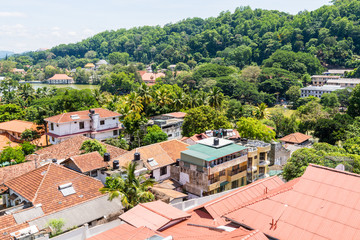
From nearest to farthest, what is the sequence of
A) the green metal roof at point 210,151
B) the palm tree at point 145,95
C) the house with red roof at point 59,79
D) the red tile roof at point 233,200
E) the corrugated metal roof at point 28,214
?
the red tile roof at point 233,200 < the corrugated metal roof at point 28,214 < the green metal roof at point 210,151 < the palm tree at point 145,95 < the house with red roof at point 59,79

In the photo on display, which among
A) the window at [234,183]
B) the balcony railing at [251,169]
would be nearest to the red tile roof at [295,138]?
the balcony railing at [251,169]

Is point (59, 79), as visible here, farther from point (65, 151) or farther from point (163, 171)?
point (163, 171)

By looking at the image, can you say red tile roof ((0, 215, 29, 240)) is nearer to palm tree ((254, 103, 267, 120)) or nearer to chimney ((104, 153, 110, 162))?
chimney ((104, 153, 110, 162))

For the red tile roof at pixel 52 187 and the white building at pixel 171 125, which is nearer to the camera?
the red tile roof at pixel 52 187

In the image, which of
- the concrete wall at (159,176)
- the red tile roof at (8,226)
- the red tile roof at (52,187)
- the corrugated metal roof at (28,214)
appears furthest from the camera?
the concrete wall at (159,176)

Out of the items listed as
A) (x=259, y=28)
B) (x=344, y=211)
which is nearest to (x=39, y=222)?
(x=344, y=211)

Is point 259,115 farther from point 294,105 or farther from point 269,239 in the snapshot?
point 269,239

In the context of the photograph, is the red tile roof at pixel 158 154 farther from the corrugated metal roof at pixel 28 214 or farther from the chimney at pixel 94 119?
the chimney at pixel 94 119

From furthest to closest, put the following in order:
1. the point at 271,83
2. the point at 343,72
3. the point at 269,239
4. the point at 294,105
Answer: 1. the point at 343,72
2. the point at 271,83
3. the point at 294,105
4. the point at 269,239

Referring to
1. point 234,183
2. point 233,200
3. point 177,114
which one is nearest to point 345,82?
point 177,114
